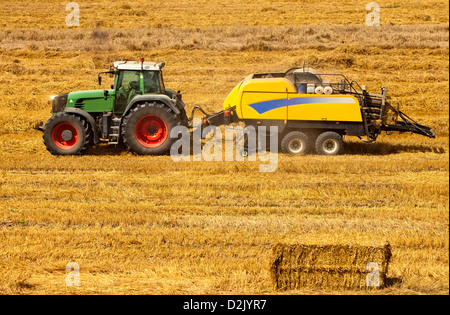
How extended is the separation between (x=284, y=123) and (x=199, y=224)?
5427 mm

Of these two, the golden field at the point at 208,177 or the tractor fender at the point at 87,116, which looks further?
the tractor fender at the point at 87,116

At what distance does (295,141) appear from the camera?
46.1 ft

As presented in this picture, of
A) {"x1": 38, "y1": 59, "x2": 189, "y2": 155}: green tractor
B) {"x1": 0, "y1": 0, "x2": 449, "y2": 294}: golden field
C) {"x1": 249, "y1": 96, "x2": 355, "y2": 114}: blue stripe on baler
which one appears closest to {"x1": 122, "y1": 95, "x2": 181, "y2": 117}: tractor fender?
{"x1": 38, "y1": 59, "x2": 189, "y2": 155}: green tractor

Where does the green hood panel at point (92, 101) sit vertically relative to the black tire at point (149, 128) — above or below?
above

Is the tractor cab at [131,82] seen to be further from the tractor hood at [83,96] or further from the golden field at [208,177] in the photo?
the golden field at [208,177]

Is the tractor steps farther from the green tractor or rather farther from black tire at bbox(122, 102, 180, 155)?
black tire at bbox(122, 102, 180, 155)

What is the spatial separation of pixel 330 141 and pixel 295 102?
125 cm

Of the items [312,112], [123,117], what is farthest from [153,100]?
[312,112]

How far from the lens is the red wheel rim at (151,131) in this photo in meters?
13.7

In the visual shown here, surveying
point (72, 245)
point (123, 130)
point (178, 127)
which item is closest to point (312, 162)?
point (178, 127)

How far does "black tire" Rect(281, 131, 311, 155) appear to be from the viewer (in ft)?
45.8

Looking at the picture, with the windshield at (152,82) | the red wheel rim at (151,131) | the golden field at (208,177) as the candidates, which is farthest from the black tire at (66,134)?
the windshield at (152,82)

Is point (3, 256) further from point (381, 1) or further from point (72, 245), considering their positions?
point (381, 1)

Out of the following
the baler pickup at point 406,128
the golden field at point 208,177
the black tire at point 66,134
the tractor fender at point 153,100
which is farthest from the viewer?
the baler pickup at point 406,128
